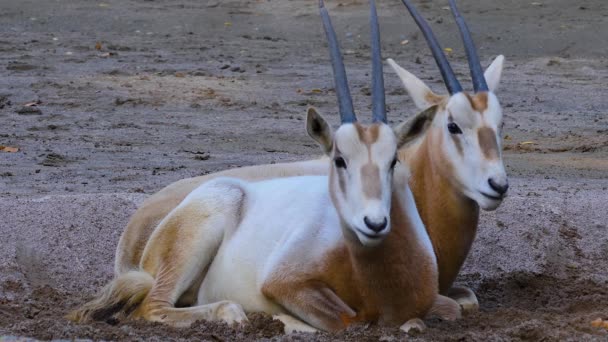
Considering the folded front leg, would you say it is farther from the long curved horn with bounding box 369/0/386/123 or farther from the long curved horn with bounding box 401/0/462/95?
the long curved horn with bounding box 401/0/462/95

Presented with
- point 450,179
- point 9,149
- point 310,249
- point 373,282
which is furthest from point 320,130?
point 9,149

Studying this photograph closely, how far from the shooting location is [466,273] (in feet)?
22.2

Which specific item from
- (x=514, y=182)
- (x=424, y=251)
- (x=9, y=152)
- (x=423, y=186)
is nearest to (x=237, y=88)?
(x=9, y=152)

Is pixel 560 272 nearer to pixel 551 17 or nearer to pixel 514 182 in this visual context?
pixel 514 182

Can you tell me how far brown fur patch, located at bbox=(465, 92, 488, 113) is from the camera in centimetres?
575

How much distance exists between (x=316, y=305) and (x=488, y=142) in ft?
3.96

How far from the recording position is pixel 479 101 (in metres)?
5.79

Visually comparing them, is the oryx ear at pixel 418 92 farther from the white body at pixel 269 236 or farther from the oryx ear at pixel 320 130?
the oryx ear at pixel 320 130

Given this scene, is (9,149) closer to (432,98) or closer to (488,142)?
(432,98)

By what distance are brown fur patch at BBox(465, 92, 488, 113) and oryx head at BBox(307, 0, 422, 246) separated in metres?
0.74

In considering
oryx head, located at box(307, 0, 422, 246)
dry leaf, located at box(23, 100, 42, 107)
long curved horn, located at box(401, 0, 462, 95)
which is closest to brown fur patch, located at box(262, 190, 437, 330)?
oryx head, located at box(307, 0, 422, 246)

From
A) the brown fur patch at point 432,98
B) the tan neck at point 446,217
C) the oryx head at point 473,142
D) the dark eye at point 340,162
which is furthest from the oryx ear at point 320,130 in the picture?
the brown fur patch at point 432,98

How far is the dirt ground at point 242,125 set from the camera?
607 centimetres

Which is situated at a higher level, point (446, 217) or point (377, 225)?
point (377, 225)
